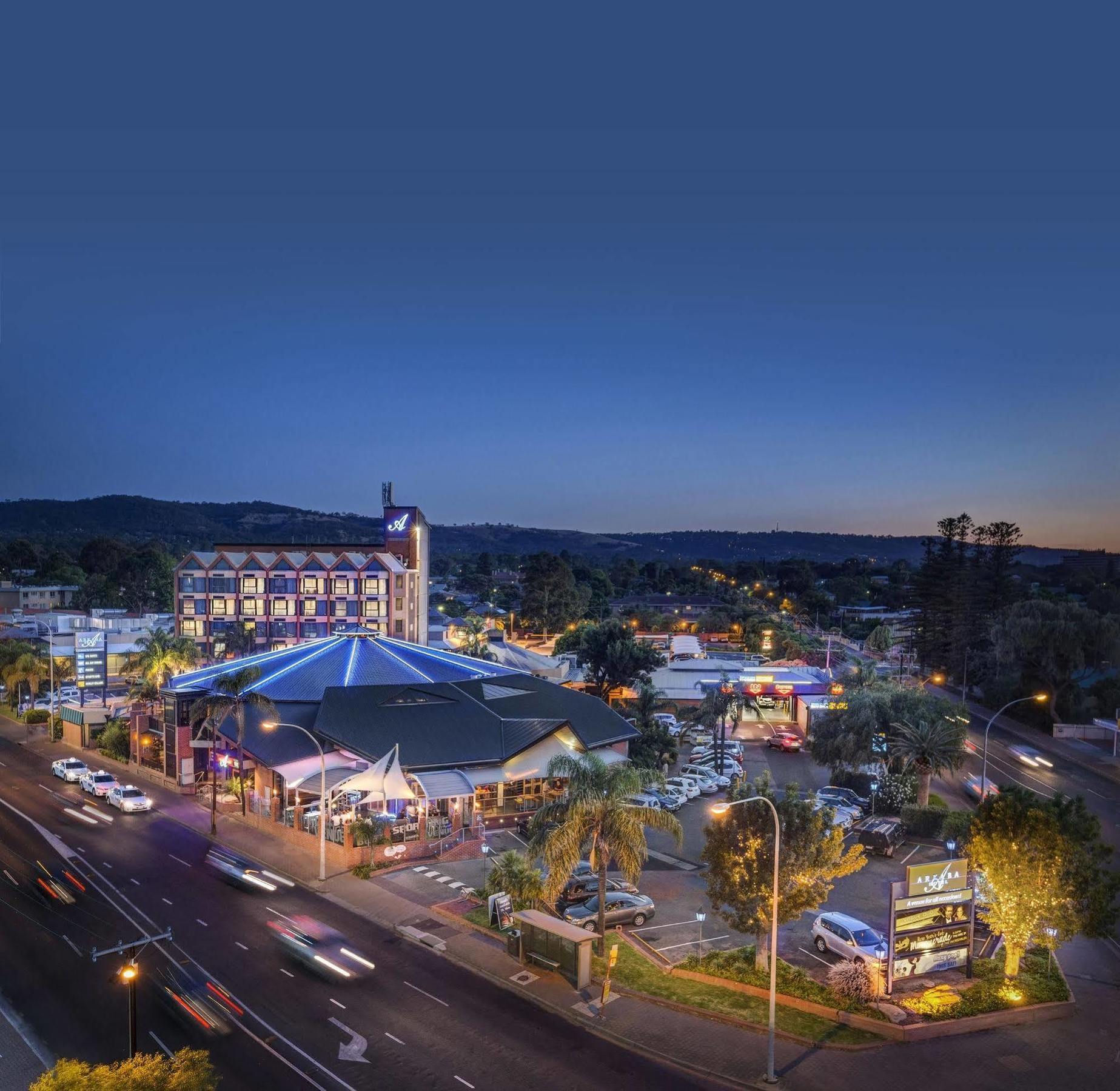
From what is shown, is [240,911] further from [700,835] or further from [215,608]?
[215,608]

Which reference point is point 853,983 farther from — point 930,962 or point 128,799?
point 128,799

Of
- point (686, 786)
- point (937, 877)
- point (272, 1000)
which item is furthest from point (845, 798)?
point (272, 1000)

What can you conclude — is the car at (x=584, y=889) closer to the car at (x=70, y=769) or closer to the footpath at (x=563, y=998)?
the footpath at (x=563, y=998)

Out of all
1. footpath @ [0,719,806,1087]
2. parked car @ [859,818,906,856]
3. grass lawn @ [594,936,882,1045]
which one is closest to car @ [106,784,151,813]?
footpath @ [0,719,806,1087]

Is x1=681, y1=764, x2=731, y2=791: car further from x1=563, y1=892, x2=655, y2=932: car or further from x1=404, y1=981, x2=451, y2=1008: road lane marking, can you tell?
x1=404, y1=981, x2=451, y2=1008: road lane marking

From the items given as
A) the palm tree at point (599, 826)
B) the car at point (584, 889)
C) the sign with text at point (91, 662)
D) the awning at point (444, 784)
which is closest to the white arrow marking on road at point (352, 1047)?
the palm tree at point (599, 826)

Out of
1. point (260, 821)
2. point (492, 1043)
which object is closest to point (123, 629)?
point (260, 821)
